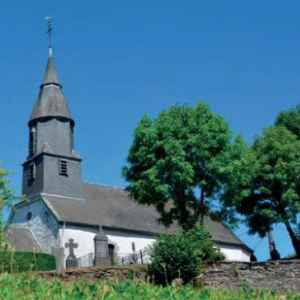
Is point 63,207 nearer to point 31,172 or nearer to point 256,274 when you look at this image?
point 31,172

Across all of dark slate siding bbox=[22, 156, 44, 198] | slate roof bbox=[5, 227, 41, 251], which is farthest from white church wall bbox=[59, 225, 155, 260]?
dark slate siding bbox=[22, 156, 44, 198]

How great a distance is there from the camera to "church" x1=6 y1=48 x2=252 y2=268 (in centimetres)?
3766

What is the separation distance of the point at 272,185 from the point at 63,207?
1661 centimetres

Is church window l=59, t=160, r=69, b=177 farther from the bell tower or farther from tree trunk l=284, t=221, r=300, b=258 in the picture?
tree trunk l=284, t=221, r=300, b=258

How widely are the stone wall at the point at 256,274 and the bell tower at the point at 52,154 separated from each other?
2585 centimetres

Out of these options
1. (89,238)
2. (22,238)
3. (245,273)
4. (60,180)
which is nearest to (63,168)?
(60,180)

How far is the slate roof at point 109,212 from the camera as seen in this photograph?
38750 mm

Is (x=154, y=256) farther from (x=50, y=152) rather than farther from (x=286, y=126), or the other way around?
(x=50, y=152)

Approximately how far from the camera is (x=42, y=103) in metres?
44.4

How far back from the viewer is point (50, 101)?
147 feet

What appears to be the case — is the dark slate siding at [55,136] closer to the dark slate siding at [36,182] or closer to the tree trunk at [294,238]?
the dark slate siding at [36,182]

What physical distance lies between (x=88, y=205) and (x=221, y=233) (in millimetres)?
12041

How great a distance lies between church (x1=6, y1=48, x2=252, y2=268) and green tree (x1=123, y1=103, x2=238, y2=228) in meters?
10.9

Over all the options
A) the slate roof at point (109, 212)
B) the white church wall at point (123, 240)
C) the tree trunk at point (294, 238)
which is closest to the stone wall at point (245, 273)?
the tree trunk at point (294, 238)
